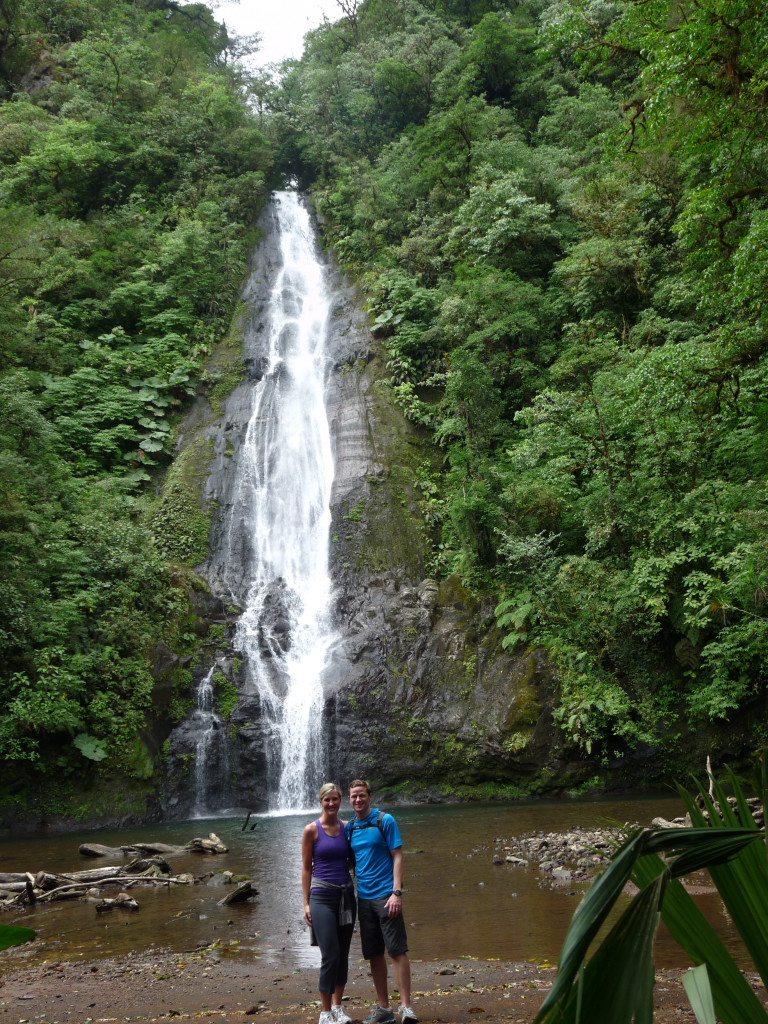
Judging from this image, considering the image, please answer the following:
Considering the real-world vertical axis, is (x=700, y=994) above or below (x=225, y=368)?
below

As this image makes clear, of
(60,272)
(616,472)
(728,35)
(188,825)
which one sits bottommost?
(188,825)

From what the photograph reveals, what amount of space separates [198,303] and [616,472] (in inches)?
737

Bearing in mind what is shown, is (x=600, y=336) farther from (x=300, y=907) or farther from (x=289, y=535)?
(x=300, y=907)

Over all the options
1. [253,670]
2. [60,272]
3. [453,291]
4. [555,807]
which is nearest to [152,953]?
[555,807]

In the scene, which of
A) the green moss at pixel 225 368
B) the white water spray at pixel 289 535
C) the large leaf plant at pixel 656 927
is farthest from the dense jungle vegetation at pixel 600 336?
the large leaf plant at pixel 656 927

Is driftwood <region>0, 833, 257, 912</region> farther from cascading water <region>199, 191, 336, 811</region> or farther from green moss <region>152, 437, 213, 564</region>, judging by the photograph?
green moss <region>152, 437, 213, 564</region>

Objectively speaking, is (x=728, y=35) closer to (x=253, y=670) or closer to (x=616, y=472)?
(x=616, y=472)

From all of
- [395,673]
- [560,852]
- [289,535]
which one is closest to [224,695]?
[395,673]

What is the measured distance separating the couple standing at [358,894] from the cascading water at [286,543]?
36.8ft

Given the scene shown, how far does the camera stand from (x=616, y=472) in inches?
608

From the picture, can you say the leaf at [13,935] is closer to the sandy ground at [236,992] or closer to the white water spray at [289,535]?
the sandy ground at [236,992]

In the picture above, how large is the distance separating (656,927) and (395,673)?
1610cm

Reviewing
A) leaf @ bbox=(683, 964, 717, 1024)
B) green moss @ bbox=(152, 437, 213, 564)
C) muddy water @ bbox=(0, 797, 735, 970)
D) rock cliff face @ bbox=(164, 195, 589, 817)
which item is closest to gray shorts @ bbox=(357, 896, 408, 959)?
muddy water @ bbox=(0, 797, 735, 970)

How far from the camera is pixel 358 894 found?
4.56 meters
